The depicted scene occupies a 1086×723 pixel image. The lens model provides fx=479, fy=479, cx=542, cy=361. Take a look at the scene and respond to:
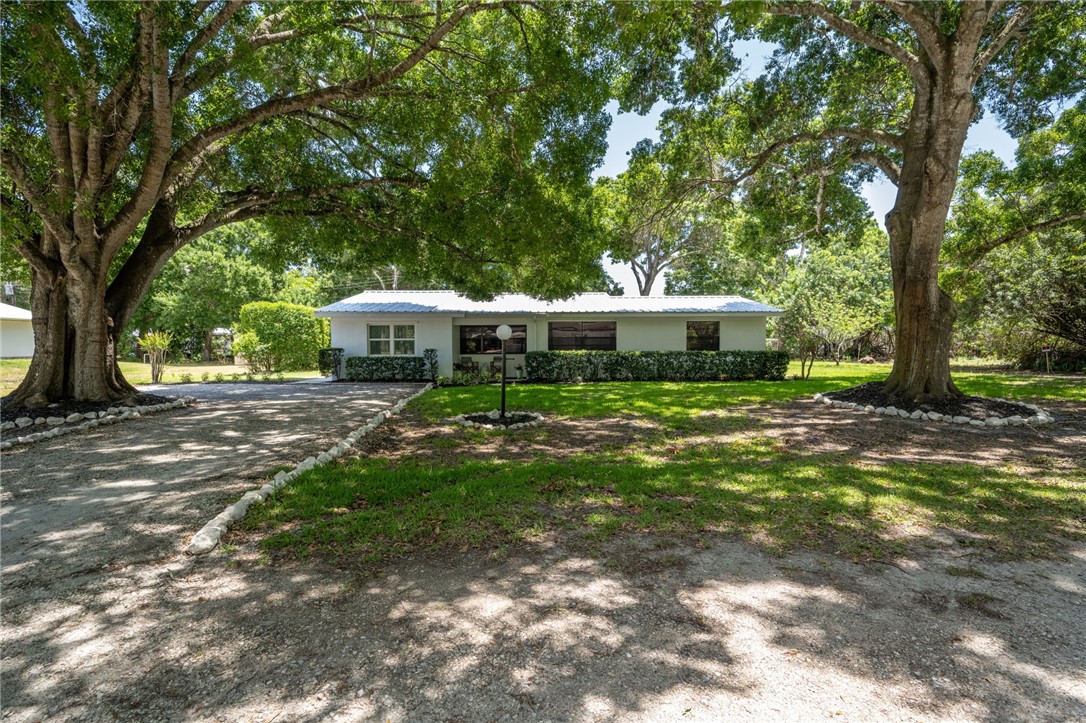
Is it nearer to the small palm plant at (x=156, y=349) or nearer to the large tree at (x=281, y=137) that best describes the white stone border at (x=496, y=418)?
the large tree at (x=281, y=137)

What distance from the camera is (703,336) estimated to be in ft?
57.4

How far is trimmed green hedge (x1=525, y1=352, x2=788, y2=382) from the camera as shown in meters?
15.9

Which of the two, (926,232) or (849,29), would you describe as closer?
(849,29)

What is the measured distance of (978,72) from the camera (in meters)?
8.41

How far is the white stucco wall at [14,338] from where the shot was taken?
2359 cm

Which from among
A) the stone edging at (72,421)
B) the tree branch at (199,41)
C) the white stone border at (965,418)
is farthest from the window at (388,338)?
the white stone border at (965,418)

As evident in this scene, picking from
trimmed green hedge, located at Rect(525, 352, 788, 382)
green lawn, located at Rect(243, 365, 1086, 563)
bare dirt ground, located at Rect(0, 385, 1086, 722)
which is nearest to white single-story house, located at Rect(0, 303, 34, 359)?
trimmed green hedge, located at Rect(525, 352, 788, 382)

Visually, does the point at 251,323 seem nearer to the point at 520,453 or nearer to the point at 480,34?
the point at 480,34

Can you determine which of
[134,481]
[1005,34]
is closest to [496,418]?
[134,481]

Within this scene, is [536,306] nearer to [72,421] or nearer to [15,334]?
[72,421]

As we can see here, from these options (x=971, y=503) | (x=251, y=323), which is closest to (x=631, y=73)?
(x=971, y=503)

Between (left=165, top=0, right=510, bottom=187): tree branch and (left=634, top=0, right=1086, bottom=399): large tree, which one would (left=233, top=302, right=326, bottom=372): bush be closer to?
(left=165, top=0, right=510, bottom=187): tree branch

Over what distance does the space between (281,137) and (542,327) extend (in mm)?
9921

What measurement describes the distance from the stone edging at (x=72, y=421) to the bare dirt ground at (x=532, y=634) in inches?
153
